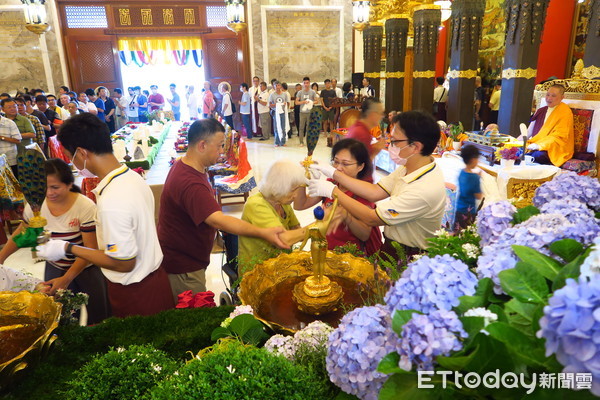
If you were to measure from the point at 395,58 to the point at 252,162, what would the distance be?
550 centimetres

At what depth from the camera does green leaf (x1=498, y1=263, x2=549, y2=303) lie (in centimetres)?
74

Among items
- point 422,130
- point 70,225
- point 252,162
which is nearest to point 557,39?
point 252,162

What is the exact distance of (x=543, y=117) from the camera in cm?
663

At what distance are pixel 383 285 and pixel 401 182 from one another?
1.26 m

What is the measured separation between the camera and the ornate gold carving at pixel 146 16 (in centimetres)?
1445

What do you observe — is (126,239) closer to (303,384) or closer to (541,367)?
(303,384)

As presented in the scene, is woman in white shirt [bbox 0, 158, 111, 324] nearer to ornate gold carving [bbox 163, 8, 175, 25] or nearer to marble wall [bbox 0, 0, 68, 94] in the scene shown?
marble wall [bbox 0, 0, 68, 94]

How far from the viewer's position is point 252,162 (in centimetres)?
1012

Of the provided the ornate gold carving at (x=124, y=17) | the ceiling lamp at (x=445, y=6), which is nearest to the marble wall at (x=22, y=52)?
the ornate gold carving at (x=124, y=17)

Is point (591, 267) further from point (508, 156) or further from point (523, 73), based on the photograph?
point (523, 73)

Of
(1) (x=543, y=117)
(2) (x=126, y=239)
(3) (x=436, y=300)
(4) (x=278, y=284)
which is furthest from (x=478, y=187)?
(1) (x=543, y=117)

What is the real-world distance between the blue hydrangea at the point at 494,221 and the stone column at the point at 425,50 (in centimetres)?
1034

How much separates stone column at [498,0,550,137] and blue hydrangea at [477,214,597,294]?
808 centimetres

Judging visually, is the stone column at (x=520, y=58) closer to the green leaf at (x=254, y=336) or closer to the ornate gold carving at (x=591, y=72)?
the ornate gold carving at (x=591, y=72)
